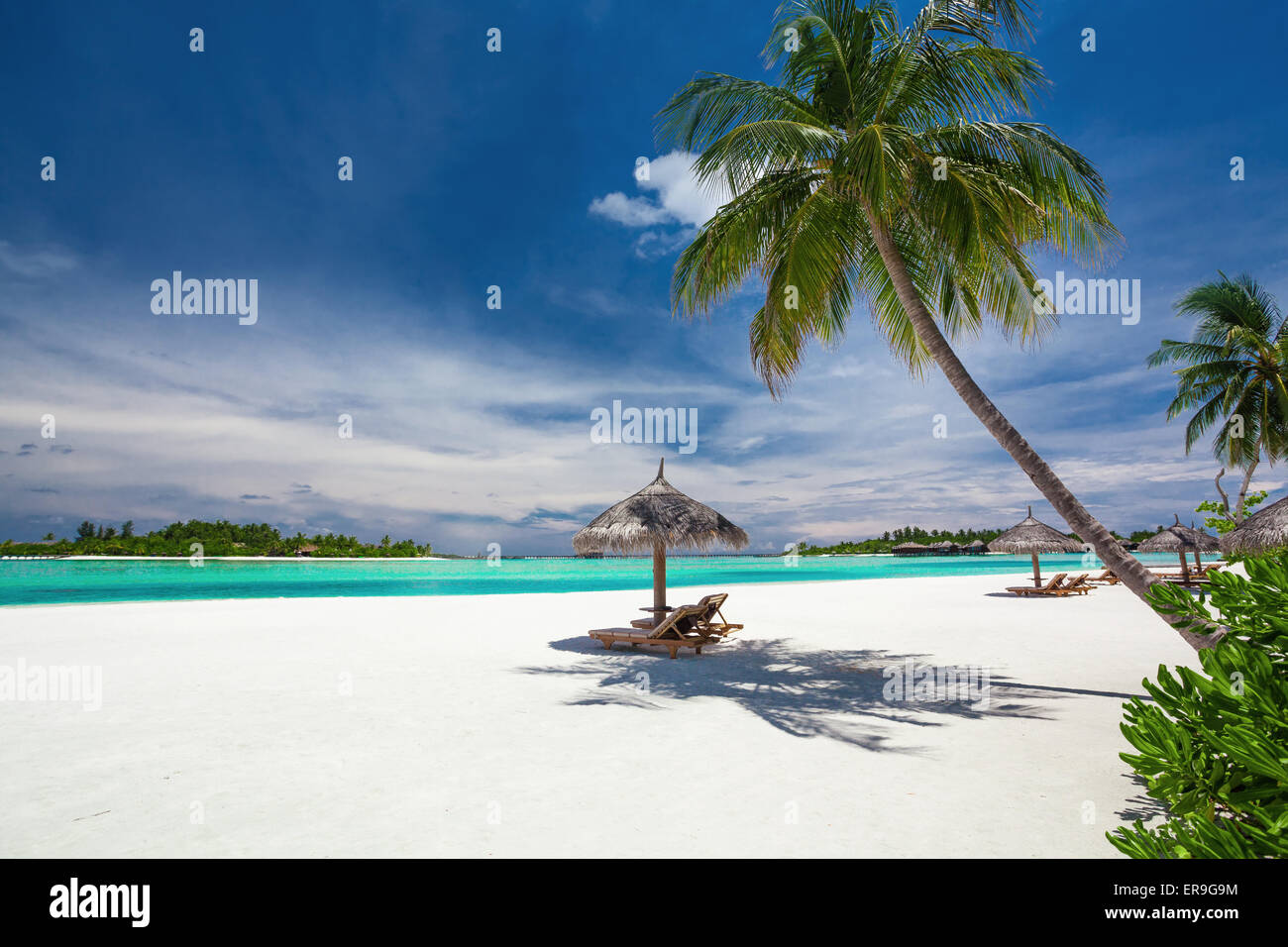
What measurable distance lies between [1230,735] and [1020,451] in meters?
4.87

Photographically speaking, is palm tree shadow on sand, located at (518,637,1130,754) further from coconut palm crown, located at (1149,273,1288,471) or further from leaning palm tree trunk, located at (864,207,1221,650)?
coconut palm crown, located at (1149,273,1288,471)

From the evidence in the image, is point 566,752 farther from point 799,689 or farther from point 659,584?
point 659,584

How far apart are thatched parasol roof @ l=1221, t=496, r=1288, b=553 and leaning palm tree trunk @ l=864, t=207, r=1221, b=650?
472 centimetres

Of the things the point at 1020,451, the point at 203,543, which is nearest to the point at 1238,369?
the point at 1020,451

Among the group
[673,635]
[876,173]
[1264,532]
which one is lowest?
[673,635]

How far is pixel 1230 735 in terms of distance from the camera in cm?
173

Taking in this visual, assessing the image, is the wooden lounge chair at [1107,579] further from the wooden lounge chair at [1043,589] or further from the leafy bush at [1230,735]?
the leafy bush at [1230,735]

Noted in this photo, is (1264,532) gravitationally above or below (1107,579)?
above

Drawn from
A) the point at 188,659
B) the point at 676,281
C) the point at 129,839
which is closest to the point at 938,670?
the point at 676,281

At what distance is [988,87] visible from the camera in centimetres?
699

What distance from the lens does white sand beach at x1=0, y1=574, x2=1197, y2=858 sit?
3.41m
